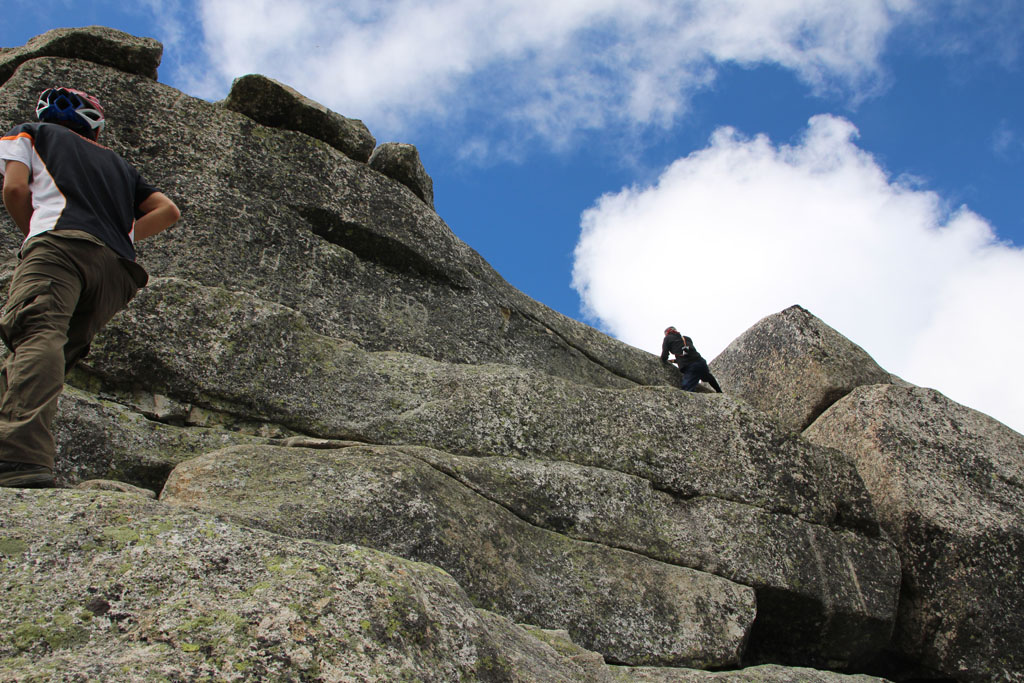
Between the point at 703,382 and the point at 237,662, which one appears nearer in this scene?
the point at 237,662

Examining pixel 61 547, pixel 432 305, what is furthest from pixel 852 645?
pixel 61 547

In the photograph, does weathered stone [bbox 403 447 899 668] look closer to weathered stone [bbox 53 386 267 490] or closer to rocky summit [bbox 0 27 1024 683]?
rocky summit [bbox 0 27 1024 683]

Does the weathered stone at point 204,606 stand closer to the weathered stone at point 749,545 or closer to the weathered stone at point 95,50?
the weathered stone at point 749,545

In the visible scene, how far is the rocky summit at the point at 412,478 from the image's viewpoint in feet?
15.5

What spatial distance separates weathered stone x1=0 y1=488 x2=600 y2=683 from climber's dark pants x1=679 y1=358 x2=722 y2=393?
1067cm

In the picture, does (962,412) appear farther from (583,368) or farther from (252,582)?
(252,582)

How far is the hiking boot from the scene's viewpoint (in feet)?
18.5

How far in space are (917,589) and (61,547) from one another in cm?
987

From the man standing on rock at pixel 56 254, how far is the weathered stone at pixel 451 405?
198cm

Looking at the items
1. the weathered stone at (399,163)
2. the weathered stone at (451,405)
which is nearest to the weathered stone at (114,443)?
the weathered stone at (451,405)

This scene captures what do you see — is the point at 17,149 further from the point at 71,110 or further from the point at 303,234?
the point at 303,234

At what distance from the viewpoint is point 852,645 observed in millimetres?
10477

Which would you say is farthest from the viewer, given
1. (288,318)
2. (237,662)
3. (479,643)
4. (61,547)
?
(288,318)

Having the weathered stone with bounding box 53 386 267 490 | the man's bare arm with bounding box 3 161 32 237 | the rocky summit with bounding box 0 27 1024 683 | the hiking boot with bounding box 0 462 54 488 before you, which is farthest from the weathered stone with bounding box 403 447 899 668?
the man's bare arm with bounding box 3 161 32 237
